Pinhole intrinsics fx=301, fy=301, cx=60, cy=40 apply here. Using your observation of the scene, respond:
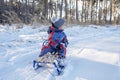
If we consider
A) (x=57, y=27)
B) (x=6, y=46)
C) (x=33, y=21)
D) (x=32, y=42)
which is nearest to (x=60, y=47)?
(x=57, y=27)

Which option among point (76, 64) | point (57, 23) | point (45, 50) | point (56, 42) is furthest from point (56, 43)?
point (76, 64)

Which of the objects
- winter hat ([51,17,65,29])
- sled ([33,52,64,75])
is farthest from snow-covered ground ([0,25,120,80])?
winter hat ([51,17,65,29])

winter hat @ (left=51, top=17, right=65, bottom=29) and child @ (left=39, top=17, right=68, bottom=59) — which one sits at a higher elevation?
winter hat @ (left=51, top=17, right=65, bottom=29)

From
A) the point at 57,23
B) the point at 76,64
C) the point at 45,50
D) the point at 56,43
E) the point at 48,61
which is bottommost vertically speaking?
the point at 76,64

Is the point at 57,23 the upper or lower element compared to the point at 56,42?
upper

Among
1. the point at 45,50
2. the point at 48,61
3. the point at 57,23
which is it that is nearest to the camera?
the point at 48,61

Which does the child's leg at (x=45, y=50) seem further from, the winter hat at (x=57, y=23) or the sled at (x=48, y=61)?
the winter hat at (x=57, y=23)

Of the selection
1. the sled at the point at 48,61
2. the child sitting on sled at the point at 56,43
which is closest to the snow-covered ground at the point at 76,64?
the sled at the point at 48,61

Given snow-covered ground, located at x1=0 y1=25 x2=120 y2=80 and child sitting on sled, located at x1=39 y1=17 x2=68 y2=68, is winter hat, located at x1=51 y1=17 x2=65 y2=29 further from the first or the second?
snow-covered ground, located at x1=0 y1=25 x2=120 y2=80

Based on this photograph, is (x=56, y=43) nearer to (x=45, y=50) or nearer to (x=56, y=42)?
(x=56, y=42)

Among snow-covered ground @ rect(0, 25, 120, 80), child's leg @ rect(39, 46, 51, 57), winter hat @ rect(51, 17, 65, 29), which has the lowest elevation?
snow-covered ground @ rect(0, 25, 120, 80)

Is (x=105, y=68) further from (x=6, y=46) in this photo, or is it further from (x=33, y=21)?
(x=33, y=21)

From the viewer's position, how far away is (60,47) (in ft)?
21.3

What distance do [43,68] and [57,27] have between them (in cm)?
97
